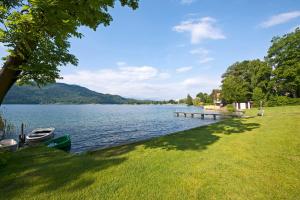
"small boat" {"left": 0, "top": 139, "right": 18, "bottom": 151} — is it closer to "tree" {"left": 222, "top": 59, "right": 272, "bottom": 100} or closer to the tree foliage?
the tree foliage

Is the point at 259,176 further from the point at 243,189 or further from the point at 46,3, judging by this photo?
the point at 46,3

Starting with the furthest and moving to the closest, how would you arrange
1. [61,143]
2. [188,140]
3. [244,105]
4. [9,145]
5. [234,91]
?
[234,91]
[244,105]
[61,143]
[9,145]
[188,140]

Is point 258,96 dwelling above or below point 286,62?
below

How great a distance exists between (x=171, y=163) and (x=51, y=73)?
6.87 meters

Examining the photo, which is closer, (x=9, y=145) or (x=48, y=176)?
(x=48, y=176)

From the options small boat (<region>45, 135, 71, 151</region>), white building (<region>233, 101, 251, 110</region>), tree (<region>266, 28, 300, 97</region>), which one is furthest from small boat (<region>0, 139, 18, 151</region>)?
white building (<region>233, 101, 251, 110</region>)

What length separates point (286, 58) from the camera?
5700 cm

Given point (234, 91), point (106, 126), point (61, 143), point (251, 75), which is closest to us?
point (61, 143)

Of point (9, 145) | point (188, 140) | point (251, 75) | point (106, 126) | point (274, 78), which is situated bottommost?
point (106, 126)

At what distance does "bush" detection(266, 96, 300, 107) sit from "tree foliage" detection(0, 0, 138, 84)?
6234 centimetres

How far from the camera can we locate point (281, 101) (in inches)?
2210

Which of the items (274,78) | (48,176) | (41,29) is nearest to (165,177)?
(48,176)

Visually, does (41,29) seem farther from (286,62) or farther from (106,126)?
(286,62)

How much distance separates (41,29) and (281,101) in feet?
215
